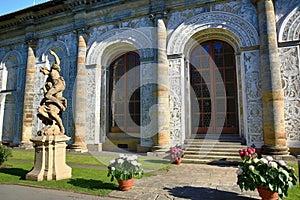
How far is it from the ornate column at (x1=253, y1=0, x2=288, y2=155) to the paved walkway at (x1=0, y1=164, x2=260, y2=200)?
8.23 feet

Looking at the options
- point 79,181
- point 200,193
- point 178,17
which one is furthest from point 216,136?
point 79,181

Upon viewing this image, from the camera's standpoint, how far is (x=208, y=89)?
9797mm

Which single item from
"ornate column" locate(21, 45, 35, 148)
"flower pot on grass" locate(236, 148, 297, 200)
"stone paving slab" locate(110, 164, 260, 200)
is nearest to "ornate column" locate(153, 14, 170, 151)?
"stone paving slab" locate(110, 164, 260, 200)

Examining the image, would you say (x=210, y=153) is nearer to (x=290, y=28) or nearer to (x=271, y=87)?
(x=271, y=87)

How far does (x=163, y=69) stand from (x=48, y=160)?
5950mm

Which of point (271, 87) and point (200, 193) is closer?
point (200, 193)

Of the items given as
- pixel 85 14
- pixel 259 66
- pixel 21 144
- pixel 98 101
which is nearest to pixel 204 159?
pixel 259 66

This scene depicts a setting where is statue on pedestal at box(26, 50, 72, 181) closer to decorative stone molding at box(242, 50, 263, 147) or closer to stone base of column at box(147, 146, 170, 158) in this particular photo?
stone base of column at box(147, 146, 170, 158)

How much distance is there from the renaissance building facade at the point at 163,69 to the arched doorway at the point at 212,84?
0.04 metres

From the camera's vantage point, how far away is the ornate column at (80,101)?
10.8 metres

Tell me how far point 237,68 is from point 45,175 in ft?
26.8

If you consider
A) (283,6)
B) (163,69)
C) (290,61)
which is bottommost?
(290,61)

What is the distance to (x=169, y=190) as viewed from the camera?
480 centimetres

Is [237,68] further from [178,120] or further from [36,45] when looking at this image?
[36,45]
